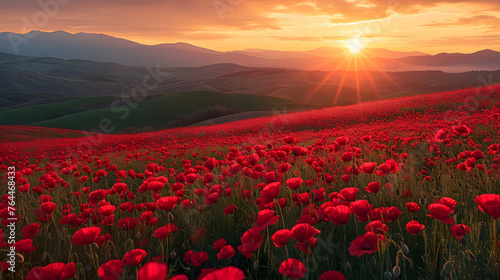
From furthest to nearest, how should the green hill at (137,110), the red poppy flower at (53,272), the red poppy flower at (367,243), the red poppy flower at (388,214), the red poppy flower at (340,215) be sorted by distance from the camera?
the green hill at (137,110) < the red poppy flower at (388,214) < the red poppy flower at (340,215) < the red poppy flower at (367,243) < the red poppy flower at (53,272)

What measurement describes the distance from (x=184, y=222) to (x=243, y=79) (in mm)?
161879

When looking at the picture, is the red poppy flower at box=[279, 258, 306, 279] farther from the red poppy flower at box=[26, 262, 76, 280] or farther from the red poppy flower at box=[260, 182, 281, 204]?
the red poppy flower at box=[26, 262, 76, 280]

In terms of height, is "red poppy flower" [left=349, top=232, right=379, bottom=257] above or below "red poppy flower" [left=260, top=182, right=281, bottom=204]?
below

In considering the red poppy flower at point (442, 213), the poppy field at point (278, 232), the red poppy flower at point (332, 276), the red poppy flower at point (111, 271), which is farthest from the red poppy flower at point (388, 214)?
the red poppy flower at point (111, 271)

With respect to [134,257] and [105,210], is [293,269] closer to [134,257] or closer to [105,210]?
[134,257]

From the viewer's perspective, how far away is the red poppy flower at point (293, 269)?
1.30 metres

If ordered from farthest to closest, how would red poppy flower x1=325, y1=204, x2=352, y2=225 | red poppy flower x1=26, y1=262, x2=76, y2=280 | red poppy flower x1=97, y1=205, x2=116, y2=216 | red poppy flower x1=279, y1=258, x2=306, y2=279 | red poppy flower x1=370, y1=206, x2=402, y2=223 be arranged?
1. red poppy flower x1=97, y1=205, x2=116, y2=216
2. red poppy flower x1=370, y1=206, x2=402, y2=223
3. red poppy flower x1=325, y1=204, x2=352, y2=225
4. red poppy flower x1=26, y1=262, x2=76, y2=280
5. red poppy flower x1=279, y1=258, x2=306, y2=279

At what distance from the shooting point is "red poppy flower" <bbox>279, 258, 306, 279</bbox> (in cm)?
130

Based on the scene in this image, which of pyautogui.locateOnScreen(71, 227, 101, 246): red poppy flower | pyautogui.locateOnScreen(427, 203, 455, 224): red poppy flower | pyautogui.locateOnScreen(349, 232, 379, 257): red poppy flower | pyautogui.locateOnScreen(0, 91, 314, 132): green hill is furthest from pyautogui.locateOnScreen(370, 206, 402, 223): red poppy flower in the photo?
pyautogui.locateOnScreen(0, 91, 314, 132): green hill

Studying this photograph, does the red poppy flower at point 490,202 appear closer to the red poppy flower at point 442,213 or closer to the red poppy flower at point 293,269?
the red poppy flower at point 442,213

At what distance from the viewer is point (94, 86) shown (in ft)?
511

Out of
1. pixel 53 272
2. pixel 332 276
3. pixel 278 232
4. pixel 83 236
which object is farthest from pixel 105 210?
pixel 332 276

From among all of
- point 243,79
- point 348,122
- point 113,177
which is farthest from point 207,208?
point 243,79

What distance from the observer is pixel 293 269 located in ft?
4.38
